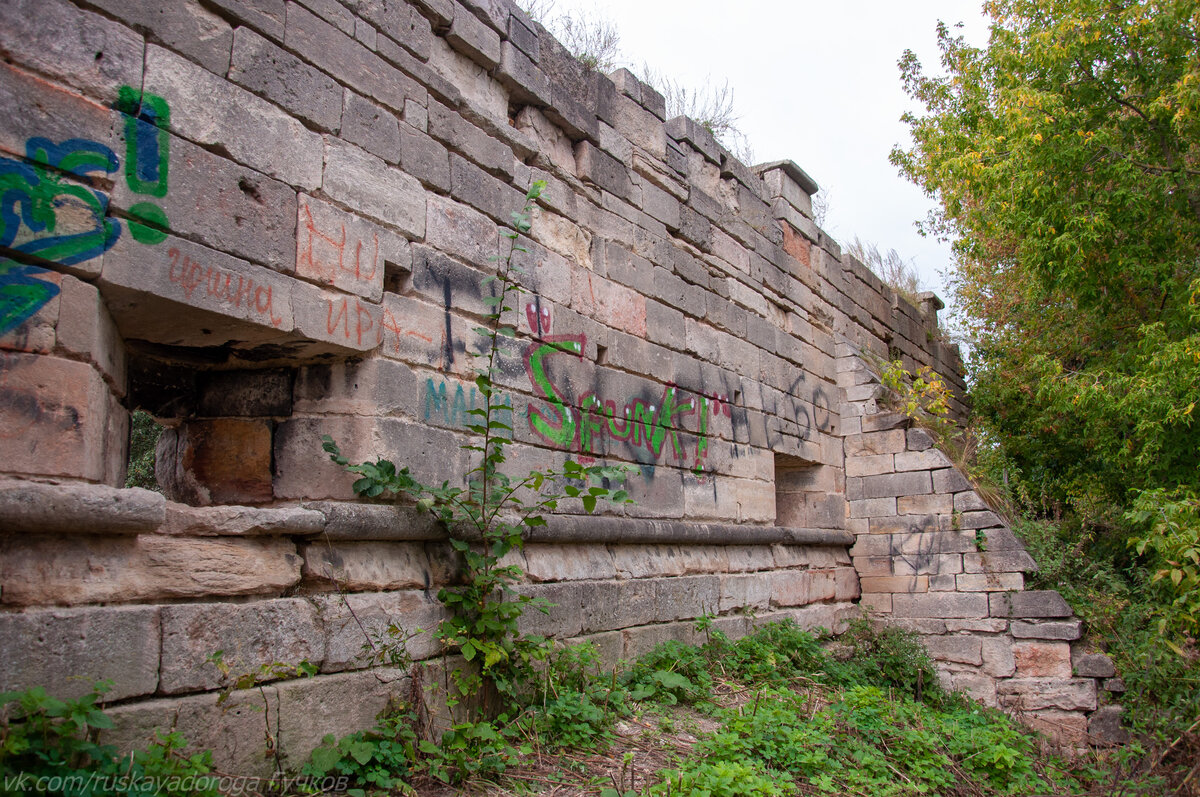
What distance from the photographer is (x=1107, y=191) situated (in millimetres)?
7938

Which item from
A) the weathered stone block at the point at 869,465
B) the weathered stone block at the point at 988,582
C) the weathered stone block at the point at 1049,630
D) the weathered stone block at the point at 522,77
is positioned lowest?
the weathered stone block at the point at 1049,630

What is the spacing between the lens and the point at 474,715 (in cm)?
358

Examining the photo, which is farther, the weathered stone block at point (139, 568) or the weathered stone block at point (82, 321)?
the weathered stone block at point (82, 321)

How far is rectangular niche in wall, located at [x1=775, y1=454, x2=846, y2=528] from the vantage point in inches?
299

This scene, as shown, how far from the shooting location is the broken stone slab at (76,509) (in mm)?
2227

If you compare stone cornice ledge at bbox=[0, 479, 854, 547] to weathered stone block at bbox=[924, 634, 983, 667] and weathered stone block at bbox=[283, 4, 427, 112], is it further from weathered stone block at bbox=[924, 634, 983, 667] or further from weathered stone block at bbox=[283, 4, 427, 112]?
weathered stone block at bbox=[924, 634, 983, 667]

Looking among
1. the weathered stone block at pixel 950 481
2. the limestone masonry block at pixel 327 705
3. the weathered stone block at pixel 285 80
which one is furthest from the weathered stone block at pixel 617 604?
the weathered stone block at pixel 950 481

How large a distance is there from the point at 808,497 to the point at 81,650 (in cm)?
636

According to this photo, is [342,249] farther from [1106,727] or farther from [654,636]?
[1106,727]

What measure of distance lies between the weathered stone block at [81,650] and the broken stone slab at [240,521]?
312 mm

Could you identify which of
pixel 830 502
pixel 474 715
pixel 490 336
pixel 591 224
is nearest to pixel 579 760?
pixel 474 715

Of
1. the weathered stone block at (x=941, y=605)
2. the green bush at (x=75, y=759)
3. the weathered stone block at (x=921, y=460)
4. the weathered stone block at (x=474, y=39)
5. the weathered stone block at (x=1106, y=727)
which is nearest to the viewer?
the green bush at (x=75, y=759)

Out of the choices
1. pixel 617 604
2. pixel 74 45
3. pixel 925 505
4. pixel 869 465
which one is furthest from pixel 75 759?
pixel 869 465

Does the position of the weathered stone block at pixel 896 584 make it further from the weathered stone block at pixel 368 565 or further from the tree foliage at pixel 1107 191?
the weathered stone block at pixel 368 565
